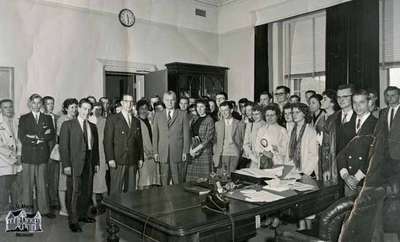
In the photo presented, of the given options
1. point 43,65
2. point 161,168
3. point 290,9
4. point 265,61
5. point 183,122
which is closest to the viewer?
point 43,65

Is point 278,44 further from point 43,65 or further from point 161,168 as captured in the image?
point 161,168

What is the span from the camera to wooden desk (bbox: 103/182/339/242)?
0.72m

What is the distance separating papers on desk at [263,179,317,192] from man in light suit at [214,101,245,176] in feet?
1.88

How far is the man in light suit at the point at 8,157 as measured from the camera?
622 mm

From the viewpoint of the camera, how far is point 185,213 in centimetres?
80

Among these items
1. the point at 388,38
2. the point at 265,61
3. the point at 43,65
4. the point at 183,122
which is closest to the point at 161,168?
the point at 183,122

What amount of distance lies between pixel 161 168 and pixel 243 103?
55 centimetres

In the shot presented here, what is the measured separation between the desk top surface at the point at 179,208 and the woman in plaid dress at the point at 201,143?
0.51 metres

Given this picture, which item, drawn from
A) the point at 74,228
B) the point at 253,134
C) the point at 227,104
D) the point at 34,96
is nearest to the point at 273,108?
the point at 253,134

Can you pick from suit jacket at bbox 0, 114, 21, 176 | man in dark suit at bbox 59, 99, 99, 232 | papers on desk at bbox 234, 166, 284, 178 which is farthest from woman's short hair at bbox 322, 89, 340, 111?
man in dark suit at bbox 59, 99, 99, 232

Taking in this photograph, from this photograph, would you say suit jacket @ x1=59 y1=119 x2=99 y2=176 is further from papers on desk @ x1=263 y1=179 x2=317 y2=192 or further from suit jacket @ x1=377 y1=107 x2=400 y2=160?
suit jacket @ x1=377 y1=107 x2=400 y2=160

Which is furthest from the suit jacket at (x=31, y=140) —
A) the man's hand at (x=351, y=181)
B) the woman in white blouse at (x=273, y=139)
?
the woman in white blouse at (x=273, y=139)

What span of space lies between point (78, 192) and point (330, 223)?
119 centimetres

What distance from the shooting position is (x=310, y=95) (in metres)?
0.75
